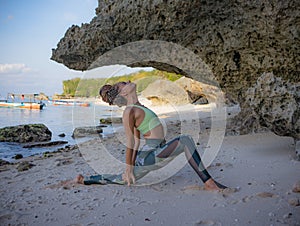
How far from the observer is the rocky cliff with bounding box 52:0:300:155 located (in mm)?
5004

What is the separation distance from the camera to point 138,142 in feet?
12.9

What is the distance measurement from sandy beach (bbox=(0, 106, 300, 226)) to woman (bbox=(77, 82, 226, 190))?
0.66 ft

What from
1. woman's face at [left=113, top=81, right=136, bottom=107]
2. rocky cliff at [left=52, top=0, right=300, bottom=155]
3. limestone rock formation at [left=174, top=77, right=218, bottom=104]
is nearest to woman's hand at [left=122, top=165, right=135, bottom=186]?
woman's face at [left=113, top=81, right=136, bottom=107]

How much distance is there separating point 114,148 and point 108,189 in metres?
3.84

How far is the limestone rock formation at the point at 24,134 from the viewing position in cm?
1086

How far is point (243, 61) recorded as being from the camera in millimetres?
6500

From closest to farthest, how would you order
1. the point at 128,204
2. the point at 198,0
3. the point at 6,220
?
the point at 6,220, the point at 128,204, the point at 198,0

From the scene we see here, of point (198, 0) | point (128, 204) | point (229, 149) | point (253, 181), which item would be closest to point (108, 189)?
point (128, 204)

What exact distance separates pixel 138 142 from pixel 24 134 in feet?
27.9

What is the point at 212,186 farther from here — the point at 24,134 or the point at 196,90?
the point at 196,90

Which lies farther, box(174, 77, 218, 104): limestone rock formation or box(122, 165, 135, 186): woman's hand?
box(174, 77, 218, 104): limestone rock formation

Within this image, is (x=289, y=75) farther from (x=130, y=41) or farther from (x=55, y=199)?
(x=55, y=199)

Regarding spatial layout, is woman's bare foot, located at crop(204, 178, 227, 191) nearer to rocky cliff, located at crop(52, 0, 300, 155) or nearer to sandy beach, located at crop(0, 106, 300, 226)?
sandy beach, located at crop(0, 106, 300, 226)

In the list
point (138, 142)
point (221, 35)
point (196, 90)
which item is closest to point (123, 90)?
point (138, 142)
